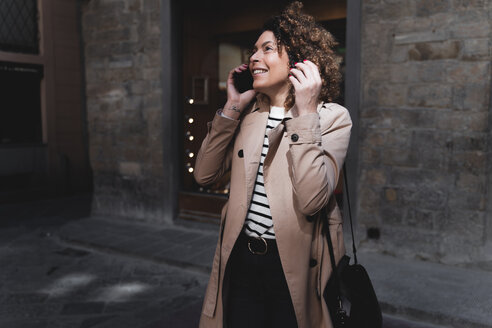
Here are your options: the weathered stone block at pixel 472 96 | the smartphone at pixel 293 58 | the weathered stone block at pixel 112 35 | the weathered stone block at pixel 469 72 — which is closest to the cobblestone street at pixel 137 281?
the weathered stone block at pixel 472 96

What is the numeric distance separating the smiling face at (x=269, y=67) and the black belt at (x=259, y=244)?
612mm

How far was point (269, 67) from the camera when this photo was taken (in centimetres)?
194

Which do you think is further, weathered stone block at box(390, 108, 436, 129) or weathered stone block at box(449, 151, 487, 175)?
weathered stone block at box(390, 108, 436, 129)

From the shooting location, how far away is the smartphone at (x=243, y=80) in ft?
7.06

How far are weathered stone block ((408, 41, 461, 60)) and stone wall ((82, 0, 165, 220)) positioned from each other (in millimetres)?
3505

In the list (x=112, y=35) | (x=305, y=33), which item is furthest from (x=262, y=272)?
(x=112, y=35)

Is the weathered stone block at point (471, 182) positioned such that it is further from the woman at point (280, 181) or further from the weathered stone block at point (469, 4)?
the woman at point (280, 181)

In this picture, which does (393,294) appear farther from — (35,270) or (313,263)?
(35,270)

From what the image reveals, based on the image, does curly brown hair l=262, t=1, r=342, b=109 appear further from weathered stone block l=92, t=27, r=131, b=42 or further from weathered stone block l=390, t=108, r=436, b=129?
weathered stone block l=92, t=27, r=131, b=42

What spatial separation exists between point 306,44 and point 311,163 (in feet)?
1.86

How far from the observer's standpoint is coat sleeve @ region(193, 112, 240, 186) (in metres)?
2.03

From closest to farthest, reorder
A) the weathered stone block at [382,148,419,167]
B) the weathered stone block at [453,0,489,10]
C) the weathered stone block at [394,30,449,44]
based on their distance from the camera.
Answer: the weathered stone block at [453,0,489,10]
the weathered stone block at [394,30,449,44]
the weathered stone block at [382,148,419,167]

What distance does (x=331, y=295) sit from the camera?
1866 mm

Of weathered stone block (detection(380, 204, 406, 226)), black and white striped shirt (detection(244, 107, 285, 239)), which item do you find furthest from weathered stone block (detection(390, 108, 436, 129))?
black and white striped shirt (detection(244, 107, 285, 239))
